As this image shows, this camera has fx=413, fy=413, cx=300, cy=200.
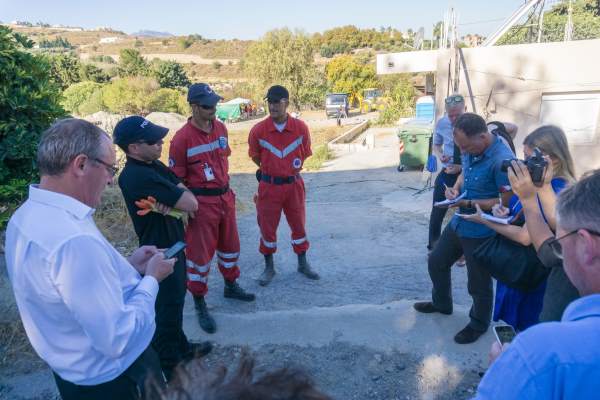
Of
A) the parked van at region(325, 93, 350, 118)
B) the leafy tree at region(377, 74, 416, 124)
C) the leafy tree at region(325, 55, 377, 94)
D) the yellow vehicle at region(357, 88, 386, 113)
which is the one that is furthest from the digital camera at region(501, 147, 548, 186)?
the leafy tree at region(325, 55, 377, 94)

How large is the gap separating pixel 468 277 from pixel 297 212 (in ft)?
6.45

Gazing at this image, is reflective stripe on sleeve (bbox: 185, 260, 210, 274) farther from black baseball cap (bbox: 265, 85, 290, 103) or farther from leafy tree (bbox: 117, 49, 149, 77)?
leafy tree (bbox: 117, 49, 149, 77)

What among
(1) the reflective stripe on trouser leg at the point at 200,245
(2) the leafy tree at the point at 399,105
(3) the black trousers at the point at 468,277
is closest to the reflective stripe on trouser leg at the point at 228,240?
(1) the reflective stripe on trouser leg at the point at 200,245

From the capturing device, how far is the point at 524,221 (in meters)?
2.56

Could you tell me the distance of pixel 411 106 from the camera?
2538 centimetres

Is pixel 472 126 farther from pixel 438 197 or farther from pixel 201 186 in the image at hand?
pixel 201 186

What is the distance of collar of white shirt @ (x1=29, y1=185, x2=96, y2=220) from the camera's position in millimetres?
1511

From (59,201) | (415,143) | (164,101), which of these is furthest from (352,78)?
(59,201)

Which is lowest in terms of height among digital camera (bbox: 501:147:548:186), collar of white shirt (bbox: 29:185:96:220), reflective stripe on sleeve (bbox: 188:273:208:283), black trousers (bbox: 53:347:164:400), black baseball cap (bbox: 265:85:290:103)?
reflective stripe on sleeve (bbox: 188:273:208:283)

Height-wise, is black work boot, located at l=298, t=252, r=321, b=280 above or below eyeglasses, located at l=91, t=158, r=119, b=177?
below

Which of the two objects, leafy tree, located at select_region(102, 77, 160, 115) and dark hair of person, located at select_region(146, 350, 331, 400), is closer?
dark hair of person, located at select_region(146, 350, 331, 400)

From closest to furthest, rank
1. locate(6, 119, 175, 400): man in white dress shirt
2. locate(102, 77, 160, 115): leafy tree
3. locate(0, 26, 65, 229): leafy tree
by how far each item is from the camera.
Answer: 1. locate(6, 119, 175, 400): man in white dress shirt
2. locate(0, 26, 65, 229): leafy tree
3. locate(102, 77, 160, 115): leafy tree

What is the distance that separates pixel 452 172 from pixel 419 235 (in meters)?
1.57

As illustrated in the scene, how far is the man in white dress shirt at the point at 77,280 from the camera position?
1.42m
